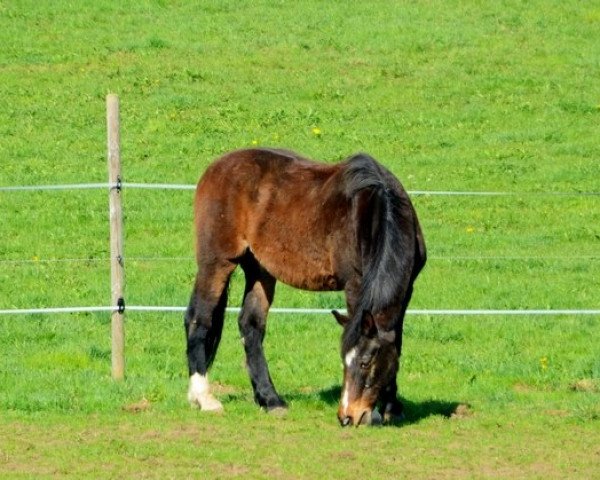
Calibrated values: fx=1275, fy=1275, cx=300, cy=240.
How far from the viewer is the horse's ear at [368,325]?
305 inches

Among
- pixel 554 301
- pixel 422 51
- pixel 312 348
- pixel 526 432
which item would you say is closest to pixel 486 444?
pixel 526 432

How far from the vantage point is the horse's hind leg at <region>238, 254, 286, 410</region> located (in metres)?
8.96

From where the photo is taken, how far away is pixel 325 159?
19.4 metres

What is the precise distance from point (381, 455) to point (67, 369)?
380 cm

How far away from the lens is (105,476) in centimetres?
681

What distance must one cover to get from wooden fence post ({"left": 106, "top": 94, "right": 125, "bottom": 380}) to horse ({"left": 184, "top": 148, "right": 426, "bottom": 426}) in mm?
837

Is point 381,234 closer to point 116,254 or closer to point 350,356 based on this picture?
point 350,356

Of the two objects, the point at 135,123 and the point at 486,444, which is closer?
the point at 486,444

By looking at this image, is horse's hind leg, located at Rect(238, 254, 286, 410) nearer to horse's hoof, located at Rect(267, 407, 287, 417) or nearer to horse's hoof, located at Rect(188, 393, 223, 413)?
horse's hoof, located at Rect(267, 407, 287, 417)

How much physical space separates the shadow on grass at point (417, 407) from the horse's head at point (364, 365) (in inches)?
21.1

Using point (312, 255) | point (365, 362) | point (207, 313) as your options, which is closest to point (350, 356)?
point (365, 362)

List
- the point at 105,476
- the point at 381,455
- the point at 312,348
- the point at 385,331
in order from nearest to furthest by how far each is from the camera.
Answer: the point at 105,476
the point at 381,455
the point at 385,331
the point at 312,348

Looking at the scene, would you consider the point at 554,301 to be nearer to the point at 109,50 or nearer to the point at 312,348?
the point at 312,348

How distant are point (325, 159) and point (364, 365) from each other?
11.8 metres
